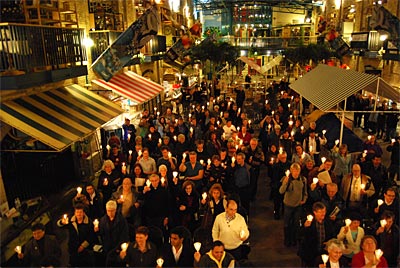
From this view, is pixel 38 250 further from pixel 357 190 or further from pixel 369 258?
pixel 357 190

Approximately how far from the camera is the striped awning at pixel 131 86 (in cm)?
1366

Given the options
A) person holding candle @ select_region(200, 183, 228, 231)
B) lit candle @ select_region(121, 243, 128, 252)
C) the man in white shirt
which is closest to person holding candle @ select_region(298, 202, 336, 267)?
the man in white shirt

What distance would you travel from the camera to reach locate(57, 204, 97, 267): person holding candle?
239 inches

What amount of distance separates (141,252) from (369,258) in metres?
3.27

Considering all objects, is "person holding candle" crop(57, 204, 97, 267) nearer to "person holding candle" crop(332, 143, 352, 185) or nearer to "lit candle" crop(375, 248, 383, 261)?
"lit candle" crop(375, 248, 383, 261)

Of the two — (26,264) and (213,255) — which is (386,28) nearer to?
(213,255)

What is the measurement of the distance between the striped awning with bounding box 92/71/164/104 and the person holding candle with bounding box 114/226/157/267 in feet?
28.5

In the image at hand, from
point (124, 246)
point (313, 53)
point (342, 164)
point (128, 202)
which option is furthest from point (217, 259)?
point (313, 53)

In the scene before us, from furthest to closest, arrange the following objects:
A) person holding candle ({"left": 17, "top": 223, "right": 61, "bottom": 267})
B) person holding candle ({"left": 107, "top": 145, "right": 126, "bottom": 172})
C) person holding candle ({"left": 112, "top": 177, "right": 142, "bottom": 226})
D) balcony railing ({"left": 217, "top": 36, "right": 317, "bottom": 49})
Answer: balcony railing ({"left": 217, "top": 36, "right": 317, "bottom": 49}), person holding candle ({"left": 107, "top": 145, "right": 126, "bottom": 172}), person holding candle ({"left": 112, "top": 177, "right": 142, "bottom": 226}), person holding candle ({"left": 17, "top": 223, "right": 61, "bottom": 267})

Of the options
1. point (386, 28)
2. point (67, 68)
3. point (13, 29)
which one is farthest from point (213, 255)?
point (386, 28)

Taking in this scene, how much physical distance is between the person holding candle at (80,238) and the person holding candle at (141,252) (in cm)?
87

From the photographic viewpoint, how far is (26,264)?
5.82m

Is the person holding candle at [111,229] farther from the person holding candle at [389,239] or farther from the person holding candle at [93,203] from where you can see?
the person holding candle at [389,239]

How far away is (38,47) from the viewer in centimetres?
956
